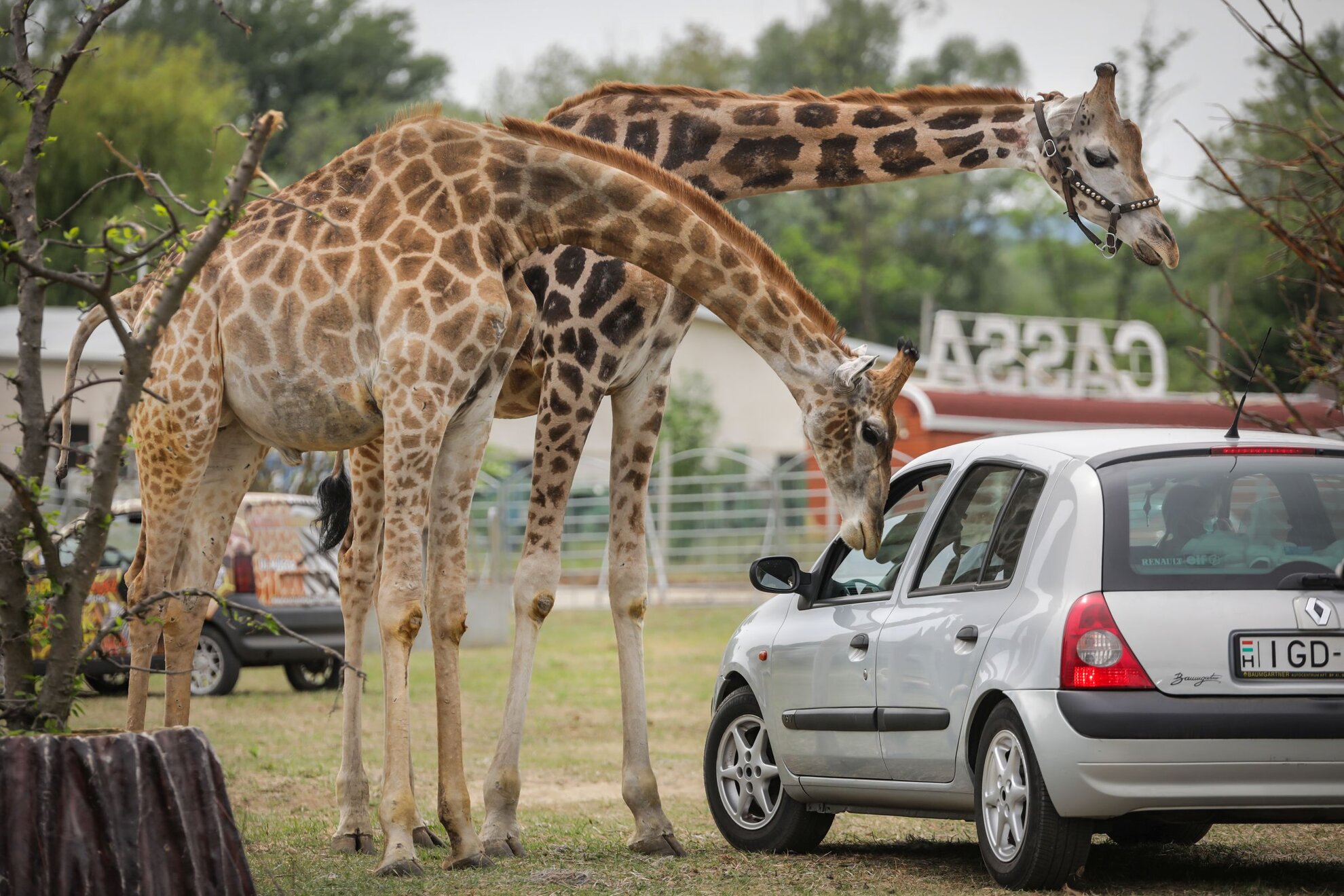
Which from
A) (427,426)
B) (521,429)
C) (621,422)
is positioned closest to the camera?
(427,426)

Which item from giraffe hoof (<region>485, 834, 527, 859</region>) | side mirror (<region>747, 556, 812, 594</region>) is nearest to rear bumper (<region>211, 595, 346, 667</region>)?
giraffe hoof (<region>485, 834, 527, 859</region>)

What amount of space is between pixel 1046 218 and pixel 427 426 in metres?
59.7

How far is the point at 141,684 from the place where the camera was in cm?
742

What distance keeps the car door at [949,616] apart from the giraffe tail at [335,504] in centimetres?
360

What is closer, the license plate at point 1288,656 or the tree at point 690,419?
the license plate at point 1288,656

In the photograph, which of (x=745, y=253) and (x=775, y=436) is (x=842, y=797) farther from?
(x=775, y=436)

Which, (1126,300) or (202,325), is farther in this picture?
(1126,300)

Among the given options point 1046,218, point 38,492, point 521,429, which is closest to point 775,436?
point 521,429

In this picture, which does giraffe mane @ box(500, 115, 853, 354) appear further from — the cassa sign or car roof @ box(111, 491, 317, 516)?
the cassa sign

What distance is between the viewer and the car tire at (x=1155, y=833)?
695 cm

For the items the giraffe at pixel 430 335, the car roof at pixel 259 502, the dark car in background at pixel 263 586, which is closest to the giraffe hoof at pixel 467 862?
the giraffe at pixel 430 335

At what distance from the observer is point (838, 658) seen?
683 cm

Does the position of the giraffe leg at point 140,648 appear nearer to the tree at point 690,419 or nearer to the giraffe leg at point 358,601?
the giraffe leg at point 358,601

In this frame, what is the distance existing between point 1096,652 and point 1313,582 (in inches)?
30.8
